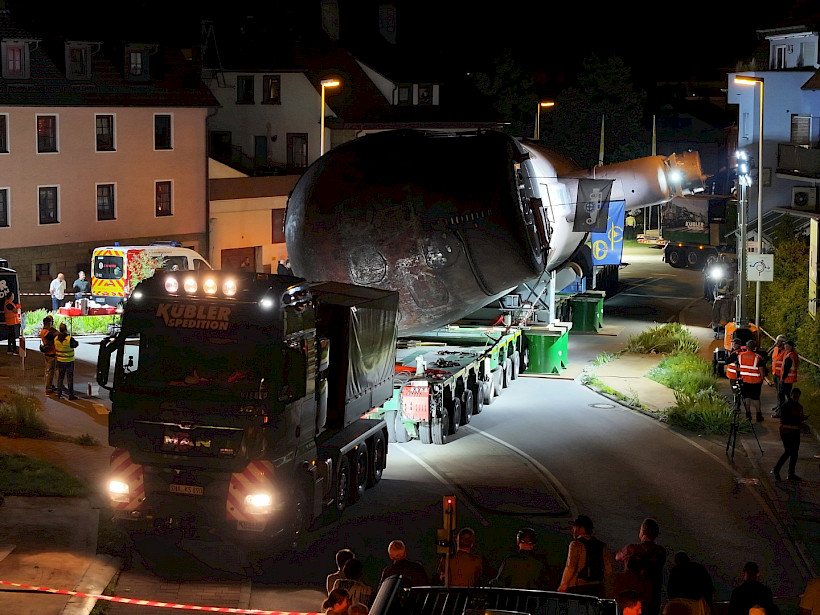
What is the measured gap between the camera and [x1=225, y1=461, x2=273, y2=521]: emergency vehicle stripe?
1475 centimetres

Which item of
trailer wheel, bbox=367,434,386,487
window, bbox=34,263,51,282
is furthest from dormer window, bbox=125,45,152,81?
trailer wheel, bbox=367,434,386,487

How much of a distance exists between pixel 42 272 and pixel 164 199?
6084 mm

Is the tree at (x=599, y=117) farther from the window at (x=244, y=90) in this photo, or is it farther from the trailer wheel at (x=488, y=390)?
the trailer wheel at (x=488, y=390)

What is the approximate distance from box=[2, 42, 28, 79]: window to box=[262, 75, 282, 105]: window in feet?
51.4

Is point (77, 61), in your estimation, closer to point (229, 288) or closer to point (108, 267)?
point (108, 267)

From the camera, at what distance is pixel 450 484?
757 inches

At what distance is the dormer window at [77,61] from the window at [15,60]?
1.67 m

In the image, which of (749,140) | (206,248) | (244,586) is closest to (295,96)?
(206,248)

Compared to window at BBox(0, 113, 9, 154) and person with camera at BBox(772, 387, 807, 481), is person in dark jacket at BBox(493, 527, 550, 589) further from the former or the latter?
window at BBox(0, 113, 9, 154)

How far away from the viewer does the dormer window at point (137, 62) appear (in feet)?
150

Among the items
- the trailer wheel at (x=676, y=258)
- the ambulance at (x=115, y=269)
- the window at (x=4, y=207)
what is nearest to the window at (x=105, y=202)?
the window at (x=4, y=207)

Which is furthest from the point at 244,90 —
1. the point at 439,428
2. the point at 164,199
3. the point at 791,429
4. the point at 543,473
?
the point at 791,429

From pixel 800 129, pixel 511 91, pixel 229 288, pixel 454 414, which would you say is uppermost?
pixel 511 91

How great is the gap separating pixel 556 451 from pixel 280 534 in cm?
779
